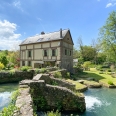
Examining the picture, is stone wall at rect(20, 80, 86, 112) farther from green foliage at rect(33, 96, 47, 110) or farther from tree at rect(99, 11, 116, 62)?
tree at rect(99, 11, 116, 62)

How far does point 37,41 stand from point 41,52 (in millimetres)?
2790

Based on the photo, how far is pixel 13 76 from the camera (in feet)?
64.3

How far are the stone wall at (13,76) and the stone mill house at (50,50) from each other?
6.11 metres

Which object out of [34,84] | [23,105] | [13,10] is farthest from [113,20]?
[23,105]

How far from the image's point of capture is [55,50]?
81.5ft

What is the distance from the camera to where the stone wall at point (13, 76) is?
1888 cm

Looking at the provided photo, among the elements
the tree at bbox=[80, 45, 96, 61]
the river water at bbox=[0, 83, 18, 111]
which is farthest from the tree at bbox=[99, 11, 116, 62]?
the river water at bbox=[0, 83, 18, 111]

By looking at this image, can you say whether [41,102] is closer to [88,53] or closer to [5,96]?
[5,96]

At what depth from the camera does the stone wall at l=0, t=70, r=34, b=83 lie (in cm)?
1888

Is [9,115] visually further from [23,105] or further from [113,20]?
[113,20]

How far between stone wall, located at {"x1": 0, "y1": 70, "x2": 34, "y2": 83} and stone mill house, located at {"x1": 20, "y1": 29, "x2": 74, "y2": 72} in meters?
6.11

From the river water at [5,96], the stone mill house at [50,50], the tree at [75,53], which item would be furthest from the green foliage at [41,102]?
the tree at [75,53]

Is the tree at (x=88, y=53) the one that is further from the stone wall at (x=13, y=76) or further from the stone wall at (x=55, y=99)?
the stone wall at (x=55, y=99)

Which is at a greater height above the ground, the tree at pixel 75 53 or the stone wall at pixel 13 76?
the tree at pixel 75 53
